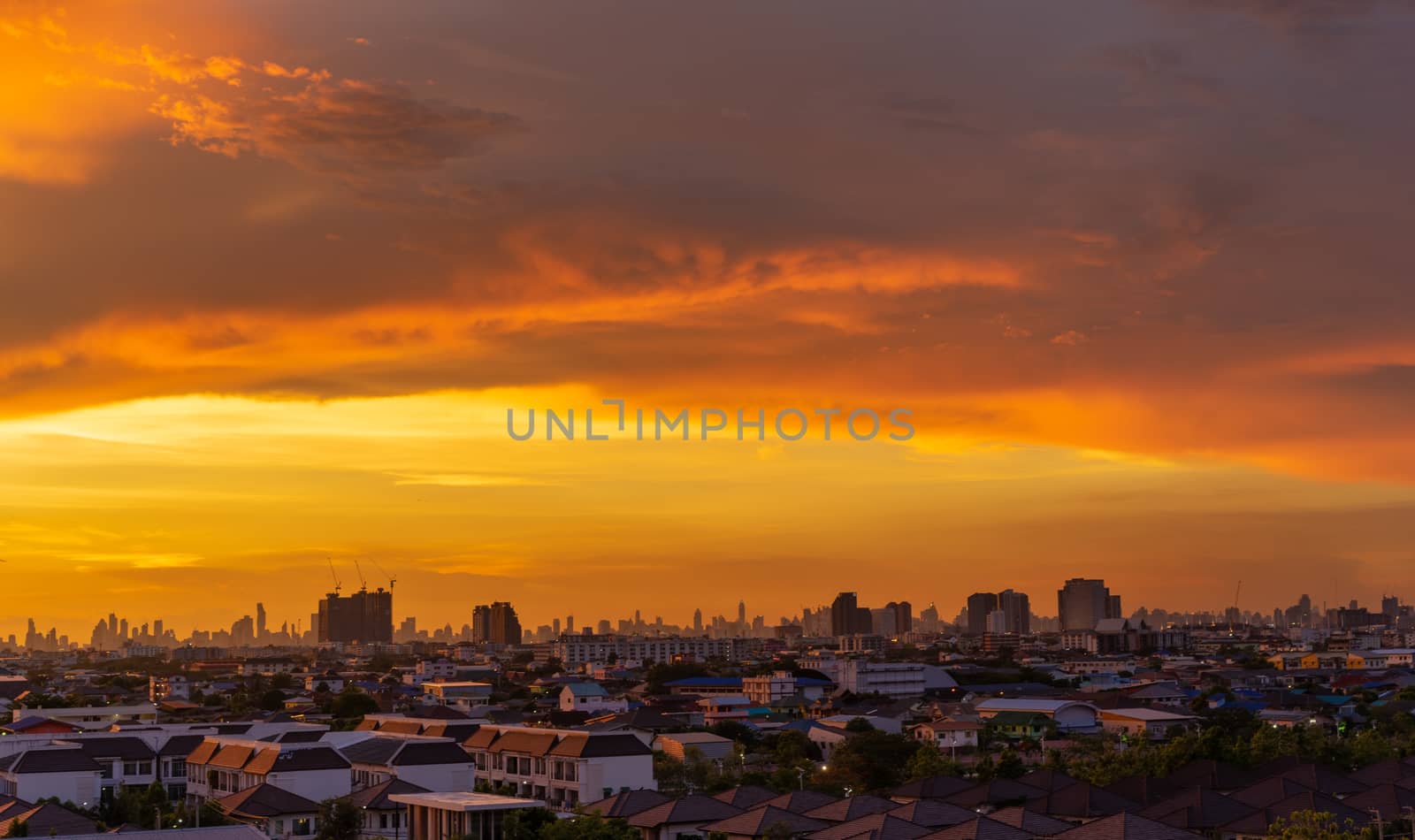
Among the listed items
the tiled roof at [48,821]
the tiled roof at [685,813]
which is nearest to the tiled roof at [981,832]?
the tiled roof at [685,813]

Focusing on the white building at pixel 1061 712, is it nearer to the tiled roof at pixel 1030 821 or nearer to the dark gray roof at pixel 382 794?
the tiled roof at pixel 1030 821

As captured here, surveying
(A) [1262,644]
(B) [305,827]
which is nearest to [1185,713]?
(B) [305,827]

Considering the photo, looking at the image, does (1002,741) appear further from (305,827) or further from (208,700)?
(208,700)

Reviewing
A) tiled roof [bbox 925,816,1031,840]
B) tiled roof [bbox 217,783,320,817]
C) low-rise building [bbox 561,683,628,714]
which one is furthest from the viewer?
low-rise building [bbox 561,683,628,714]

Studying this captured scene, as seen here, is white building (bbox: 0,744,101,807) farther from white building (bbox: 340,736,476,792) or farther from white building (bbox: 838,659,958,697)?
white building (bbox: 838,659,958,697)

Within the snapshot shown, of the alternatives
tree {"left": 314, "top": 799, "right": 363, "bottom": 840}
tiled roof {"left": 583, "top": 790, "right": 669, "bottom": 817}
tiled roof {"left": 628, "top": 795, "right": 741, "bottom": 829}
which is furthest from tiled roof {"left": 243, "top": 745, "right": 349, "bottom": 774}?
tiled roof {"left": 628, "top": 795, "right": 741, "bottom": 829}

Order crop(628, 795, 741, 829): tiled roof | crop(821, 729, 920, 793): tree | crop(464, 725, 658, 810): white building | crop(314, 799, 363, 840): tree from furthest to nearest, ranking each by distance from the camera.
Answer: crop(821, 729, 920, 793): tree, crop(464, 725, 658, 810): white building, crop(628, 795, 741, 829): tiled roof, crop(314, 799, 363, 840): tree

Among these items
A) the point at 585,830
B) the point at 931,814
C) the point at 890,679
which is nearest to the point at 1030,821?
the point at 931,814
